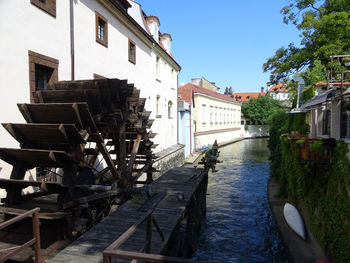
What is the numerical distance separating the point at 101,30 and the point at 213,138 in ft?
73.3

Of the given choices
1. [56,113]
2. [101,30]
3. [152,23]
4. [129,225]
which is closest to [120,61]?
[101,30]

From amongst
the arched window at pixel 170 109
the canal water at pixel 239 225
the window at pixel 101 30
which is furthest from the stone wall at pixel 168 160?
the window at pixel 101 30

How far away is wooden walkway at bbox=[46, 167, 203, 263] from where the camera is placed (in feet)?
13.9

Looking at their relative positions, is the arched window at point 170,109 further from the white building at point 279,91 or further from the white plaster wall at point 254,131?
the white plaster wall at point 254,131

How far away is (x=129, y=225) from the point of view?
5.31 meters

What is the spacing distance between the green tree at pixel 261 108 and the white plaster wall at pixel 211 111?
5272mm

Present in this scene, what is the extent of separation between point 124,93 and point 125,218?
2.84 m

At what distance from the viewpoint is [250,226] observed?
9648 mm

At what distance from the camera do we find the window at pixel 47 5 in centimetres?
639

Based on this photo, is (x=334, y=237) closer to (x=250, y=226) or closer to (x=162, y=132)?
(x=250, y=226)

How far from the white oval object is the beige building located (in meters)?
16.4

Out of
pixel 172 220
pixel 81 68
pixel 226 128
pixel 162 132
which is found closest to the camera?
pixel 172 220

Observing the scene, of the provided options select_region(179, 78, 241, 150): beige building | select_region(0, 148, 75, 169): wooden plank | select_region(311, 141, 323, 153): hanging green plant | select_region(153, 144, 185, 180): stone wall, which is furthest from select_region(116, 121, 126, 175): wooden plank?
select_region(179, 78, 241, 150): beige building

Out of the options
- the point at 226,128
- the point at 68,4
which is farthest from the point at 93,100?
the point at 226,128
